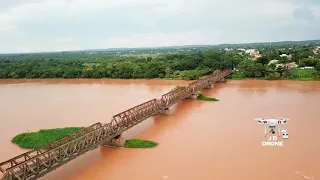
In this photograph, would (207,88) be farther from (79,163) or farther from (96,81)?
(79,163)

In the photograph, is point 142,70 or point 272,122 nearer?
point 272,122

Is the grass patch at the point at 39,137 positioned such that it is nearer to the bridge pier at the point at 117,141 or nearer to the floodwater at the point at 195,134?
the floodwater at the point at 195,134

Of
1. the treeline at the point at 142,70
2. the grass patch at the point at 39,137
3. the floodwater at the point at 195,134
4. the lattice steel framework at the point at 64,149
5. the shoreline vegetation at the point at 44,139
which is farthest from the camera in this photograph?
the treeline at the point at 142,70

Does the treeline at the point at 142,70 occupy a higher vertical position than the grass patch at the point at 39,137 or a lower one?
higher

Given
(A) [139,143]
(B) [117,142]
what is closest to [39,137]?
(B) [117,142]

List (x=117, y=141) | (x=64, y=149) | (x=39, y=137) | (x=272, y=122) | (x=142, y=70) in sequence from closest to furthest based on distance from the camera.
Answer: (x=64, y=149) → (x=117, y=141) → (x=39, y=137) → (x=272, y=122) → (x=142, y=70)

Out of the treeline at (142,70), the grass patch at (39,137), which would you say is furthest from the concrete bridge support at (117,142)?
the treeline at (142,70)

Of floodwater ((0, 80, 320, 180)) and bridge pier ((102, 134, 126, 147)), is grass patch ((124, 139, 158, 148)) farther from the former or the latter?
floodwater ((0, 80, 320, 180))

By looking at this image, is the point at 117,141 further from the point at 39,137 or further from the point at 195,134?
the point at 39,137

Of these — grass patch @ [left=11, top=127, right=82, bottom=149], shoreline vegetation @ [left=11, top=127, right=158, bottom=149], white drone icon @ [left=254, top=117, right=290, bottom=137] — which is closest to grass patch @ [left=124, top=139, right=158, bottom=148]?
shoreline vegetation @ [left=11, top=127, right=158, bottom=149]
